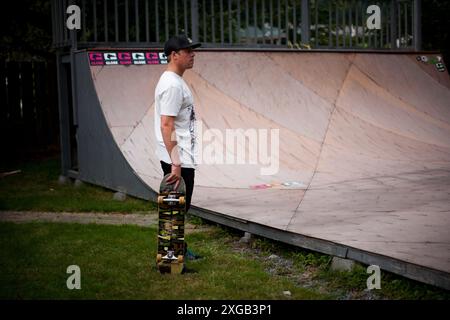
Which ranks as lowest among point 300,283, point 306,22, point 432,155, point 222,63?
point 300,283

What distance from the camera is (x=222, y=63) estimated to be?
10938mm

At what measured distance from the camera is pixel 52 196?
9.74 meters

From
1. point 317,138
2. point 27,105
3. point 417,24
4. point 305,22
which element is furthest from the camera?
point 27,105

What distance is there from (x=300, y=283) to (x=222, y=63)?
619 cm

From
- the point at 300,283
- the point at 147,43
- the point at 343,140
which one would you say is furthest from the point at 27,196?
Result: the point at 300,283

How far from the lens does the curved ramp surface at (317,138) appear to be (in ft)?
20.8

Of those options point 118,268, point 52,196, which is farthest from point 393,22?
point 118,268

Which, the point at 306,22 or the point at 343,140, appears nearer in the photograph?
the point at 343,140

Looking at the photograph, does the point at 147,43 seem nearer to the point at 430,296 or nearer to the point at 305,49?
the point at 305,49

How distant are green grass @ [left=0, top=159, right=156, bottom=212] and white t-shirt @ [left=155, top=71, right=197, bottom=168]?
3060mm

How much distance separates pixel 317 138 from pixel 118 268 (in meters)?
4.92

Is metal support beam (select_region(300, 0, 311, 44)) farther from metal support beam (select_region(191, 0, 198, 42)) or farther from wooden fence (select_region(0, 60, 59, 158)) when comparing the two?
wooden fence (select_region(0, 60, 59, 158))

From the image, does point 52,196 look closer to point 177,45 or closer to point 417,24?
point 177,45

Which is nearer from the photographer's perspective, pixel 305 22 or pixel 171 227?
pixel 171 227
